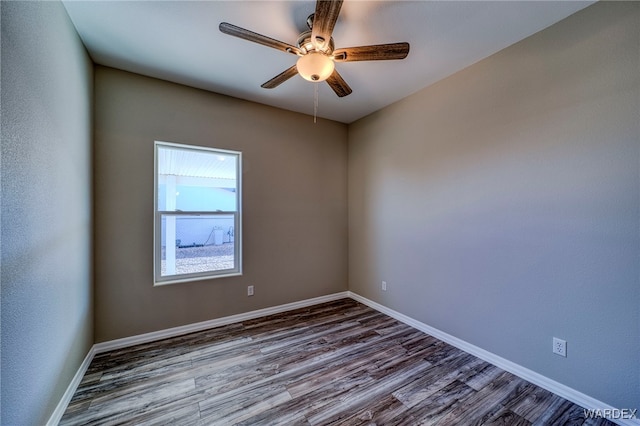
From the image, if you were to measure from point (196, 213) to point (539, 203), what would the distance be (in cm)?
339

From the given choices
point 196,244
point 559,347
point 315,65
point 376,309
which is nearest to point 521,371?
point 559,347

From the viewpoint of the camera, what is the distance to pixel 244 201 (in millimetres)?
3154

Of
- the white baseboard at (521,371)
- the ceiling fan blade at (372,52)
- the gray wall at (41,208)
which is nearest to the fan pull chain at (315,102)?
the ceiling fan blade at (372,52)

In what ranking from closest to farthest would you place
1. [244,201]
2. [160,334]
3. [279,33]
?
[279,33] → [160,334] → [244,201]

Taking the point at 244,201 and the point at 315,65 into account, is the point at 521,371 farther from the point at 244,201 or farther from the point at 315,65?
the point at 244,201

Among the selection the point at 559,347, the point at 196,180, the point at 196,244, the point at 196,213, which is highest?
the point at 196,180

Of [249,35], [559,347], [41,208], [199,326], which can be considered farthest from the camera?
[199,326]

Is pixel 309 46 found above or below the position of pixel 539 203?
above

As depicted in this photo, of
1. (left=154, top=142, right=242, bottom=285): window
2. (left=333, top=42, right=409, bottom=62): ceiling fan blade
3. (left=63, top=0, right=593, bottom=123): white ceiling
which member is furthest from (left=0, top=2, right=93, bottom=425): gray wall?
(left=333, top=42, right=409, bottom=62): ceiling fan blade

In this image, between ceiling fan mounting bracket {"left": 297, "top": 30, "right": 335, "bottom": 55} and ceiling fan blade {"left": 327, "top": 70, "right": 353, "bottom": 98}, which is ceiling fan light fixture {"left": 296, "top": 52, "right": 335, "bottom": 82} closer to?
ceiling fan mounting bracket {"left": 297, "top": 30, "right": 335, "bottom": 55}

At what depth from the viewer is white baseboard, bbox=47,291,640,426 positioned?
1.72m

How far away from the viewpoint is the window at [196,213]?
2.75 m

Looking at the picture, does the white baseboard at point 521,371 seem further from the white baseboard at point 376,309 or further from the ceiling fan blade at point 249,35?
the ceiling fan blade at point 249,35

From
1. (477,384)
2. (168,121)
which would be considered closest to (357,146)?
(168,121)
